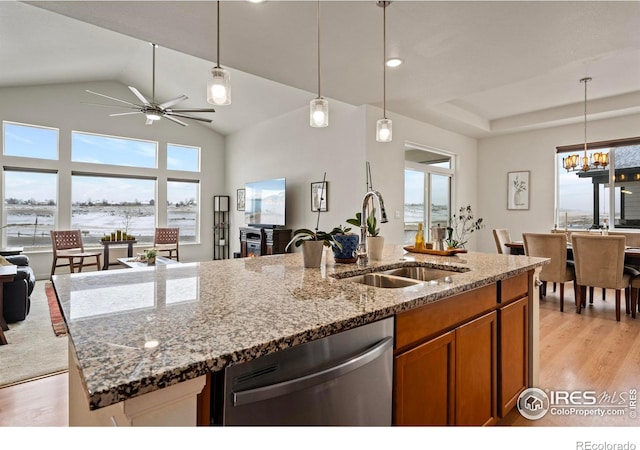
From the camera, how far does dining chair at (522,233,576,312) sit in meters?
3.92

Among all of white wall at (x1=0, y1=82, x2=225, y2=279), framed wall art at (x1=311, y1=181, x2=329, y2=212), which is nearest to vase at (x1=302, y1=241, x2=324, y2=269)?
framed wall art at (x1=311, y1=181, x2=329, y2=212)

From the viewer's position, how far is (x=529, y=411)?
1.99 metres

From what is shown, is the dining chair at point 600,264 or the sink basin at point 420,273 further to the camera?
the dining chair at point 600,264

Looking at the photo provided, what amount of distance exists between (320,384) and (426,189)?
5337 millimetres

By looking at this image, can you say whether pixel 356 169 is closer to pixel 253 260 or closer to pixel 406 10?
pixel 406 10

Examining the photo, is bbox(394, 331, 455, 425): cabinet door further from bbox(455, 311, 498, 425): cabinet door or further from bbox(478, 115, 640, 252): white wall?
bbox(478, 115, 640, 252): white wall

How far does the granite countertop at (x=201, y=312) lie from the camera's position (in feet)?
2.25

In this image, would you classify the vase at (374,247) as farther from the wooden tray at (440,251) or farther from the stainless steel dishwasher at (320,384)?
the stainless steel dishwasher at (320,384)

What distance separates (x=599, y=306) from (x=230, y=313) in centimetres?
478

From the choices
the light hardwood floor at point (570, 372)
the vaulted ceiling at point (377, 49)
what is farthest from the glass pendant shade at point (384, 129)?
the light hardwood floor at point (570, 372)

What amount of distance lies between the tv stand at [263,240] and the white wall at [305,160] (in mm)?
332

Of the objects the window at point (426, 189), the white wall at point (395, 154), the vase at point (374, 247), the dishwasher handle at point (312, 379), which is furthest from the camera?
the window at point (426, 189)

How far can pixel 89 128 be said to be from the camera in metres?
6.52

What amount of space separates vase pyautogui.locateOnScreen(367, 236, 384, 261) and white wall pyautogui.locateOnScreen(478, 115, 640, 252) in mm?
5272
